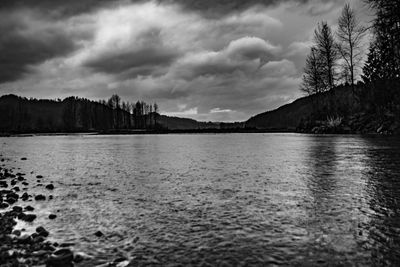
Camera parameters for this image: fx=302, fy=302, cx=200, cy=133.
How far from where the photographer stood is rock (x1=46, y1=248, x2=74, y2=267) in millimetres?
5094

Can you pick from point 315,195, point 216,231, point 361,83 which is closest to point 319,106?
point 361,83

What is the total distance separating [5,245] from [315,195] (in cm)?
848

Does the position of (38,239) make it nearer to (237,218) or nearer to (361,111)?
(237,218)

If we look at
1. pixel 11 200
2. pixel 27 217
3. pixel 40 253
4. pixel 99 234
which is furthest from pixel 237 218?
pixel 11 200

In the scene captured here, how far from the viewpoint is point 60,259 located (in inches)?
206

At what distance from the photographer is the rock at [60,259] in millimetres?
5094

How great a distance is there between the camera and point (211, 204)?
30.0 ft

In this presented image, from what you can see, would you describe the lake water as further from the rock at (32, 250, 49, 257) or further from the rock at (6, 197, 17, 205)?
the rock at (6, 197, 17, 205)

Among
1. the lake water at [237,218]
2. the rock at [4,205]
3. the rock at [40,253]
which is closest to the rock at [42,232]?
the lake water at [237,218]

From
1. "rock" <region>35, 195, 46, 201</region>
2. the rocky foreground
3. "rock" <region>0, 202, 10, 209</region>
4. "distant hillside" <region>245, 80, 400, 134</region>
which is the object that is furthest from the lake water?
"distant hillside" <region>245, 80, 400, 134</region>

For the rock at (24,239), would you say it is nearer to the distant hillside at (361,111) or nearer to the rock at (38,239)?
the rock at (38,239)

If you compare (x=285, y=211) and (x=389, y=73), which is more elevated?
(x=389, y=73)

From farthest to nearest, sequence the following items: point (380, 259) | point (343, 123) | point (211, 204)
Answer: point (343, 123), point (211, 204), point (380, 259)

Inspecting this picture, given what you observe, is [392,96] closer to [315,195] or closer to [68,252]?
[315,195]
